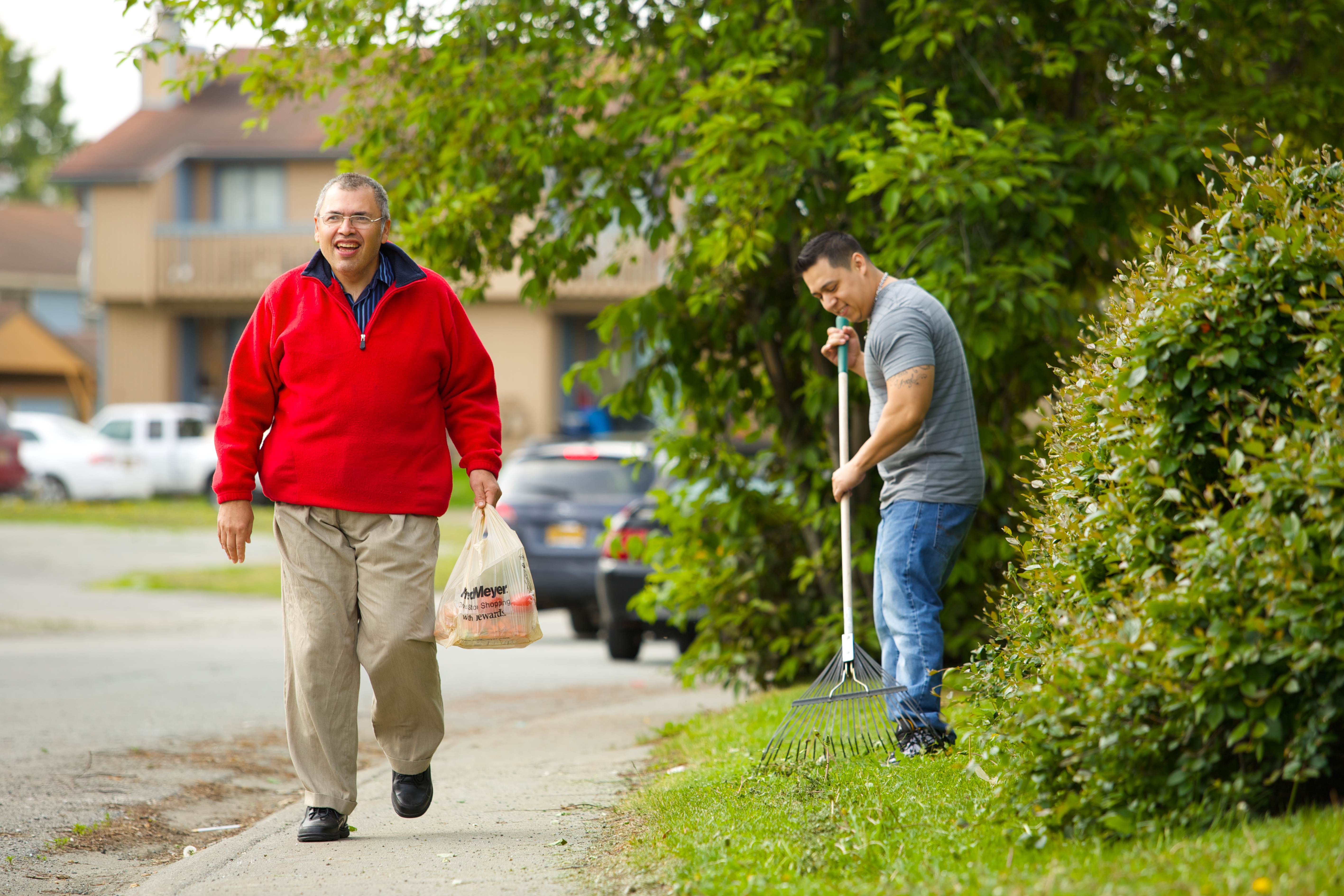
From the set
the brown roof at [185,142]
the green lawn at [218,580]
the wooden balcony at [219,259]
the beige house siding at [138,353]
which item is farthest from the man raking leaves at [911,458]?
the beige house siding at [138,353]

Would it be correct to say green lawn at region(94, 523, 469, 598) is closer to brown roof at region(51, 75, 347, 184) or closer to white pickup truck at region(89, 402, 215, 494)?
white pickup truck at region(89, 402, 215, 494)

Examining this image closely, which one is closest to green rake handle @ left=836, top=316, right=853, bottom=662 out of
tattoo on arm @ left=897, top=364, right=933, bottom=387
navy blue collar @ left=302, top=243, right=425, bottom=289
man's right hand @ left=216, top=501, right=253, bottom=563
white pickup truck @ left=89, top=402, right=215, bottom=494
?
tattoo on arm @ left=897, top=364, right=933, bottom=387

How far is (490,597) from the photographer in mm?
4703

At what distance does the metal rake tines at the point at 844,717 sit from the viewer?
4855 millimetres

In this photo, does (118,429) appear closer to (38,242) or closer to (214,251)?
(214,251)

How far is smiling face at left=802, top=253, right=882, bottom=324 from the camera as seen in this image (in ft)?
17.4

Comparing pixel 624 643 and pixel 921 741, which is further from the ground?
pixel 921 741

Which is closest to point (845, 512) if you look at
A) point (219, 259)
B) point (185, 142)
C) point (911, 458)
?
Answer: point (911, 458)

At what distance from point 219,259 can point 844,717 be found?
1165 inches

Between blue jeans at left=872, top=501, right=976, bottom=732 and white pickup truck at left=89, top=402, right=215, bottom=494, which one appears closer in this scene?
blue jeans at left=872, top=501, right=976, bottom=732

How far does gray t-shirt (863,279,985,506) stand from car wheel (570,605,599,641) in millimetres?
8981

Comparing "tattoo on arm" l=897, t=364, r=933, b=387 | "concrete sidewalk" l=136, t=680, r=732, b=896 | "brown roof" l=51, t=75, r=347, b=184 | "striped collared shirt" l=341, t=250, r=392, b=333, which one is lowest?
"concrete sidewalk" l=136, t=680, r=732, b=896

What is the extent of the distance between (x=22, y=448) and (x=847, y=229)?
23.3m

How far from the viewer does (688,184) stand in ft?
22.0
